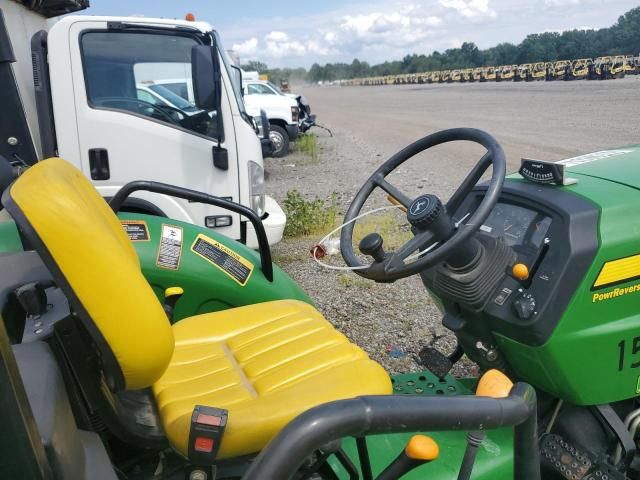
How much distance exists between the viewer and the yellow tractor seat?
112 centimetres

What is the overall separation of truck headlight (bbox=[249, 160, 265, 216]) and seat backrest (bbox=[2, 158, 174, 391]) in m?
2.77

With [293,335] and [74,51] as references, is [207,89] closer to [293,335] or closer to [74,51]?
[74,51]

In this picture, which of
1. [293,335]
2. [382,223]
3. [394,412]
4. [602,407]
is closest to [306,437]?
[394,412]

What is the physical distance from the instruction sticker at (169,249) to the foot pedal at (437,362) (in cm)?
101

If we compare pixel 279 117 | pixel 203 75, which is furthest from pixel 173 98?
pixel 279 117

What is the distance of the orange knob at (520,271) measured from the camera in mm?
1595

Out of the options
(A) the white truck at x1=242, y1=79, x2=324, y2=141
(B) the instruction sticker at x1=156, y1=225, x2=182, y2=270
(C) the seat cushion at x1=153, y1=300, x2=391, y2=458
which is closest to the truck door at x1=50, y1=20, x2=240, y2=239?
(B) the instruction sticker at x1=156, y1=225, x2=182, y2=270

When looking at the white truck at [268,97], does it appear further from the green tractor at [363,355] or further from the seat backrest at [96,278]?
the seat backrest at [96,278]

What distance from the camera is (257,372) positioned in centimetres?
171

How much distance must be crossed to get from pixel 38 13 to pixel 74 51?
0.72 metres

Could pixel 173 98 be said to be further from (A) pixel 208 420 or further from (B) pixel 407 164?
(B) pixel 407 164

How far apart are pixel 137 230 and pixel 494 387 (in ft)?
5.32

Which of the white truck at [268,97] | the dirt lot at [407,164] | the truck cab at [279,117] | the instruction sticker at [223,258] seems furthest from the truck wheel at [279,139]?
the instruction sticker at [223,258]

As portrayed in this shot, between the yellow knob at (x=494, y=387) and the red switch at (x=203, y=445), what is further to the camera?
the red switch at (x=203, y=445)
